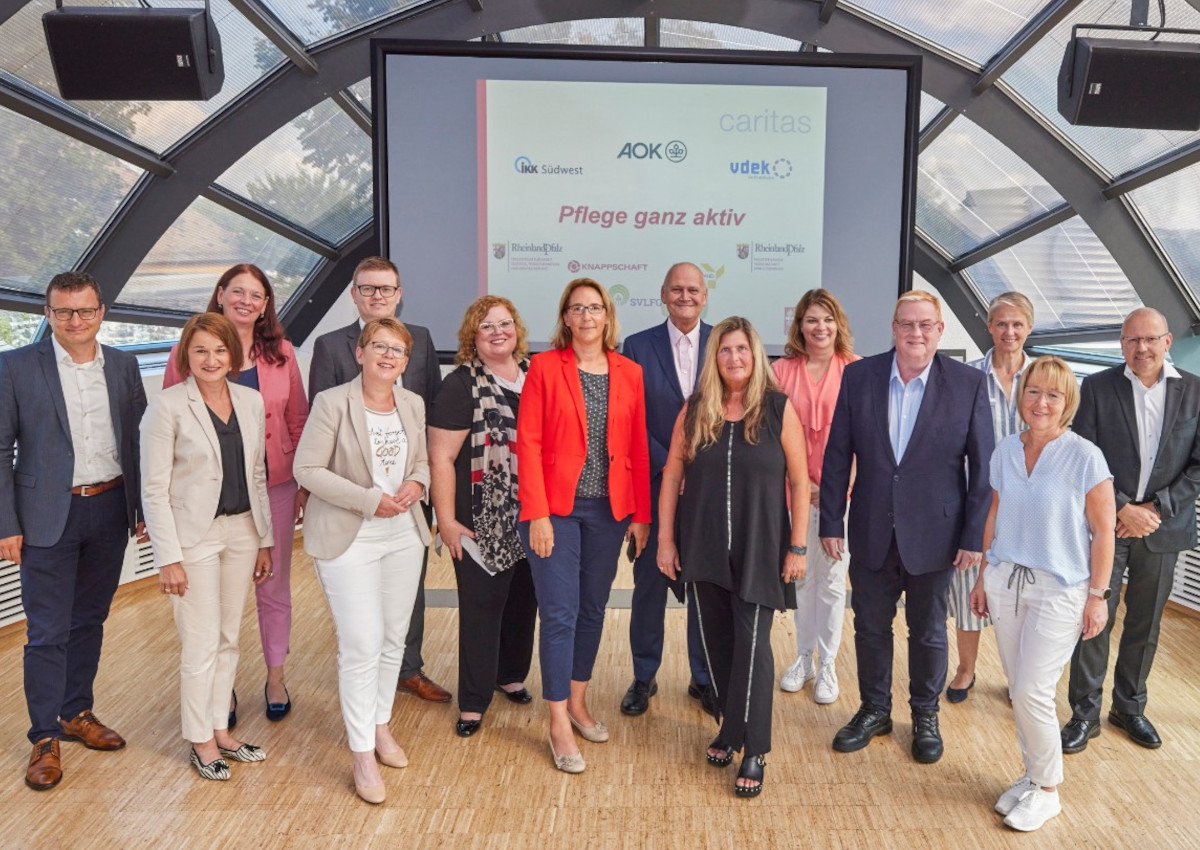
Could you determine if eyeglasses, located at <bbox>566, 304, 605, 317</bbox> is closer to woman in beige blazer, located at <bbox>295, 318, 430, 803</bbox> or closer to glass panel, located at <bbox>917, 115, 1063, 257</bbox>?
woman in beige blazer, located at <bbox>295, 318, 430, 803</bbox>

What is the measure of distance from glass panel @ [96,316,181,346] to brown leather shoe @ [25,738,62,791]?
4.91 meters

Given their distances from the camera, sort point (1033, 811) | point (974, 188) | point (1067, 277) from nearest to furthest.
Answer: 1. point (1033, 811)
2. point (974, 188)
3. point (1067, 277)

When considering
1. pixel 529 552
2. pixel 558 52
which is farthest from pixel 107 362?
pixel 558 52

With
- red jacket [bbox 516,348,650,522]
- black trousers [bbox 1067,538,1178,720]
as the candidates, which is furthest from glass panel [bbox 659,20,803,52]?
black trousers [bbox 1067,538,1178,720]

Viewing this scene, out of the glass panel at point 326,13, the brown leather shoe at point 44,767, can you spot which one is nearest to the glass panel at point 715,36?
the glass panel at point 326,13

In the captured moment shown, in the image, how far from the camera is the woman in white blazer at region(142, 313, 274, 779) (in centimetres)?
273

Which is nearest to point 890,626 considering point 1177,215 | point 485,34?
point 485,34

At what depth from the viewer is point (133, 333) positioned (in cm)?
750

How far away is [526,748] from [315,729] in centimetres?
81

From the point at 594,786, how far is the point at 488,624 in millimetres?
665

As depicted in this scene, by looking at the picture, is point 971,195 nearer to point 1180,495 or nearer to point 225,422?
point 1180,495

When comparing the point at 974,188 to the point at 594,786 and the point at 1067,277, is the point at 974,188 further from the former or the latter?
the point at 594,786

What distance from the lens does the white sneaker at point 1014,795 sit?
2.78m

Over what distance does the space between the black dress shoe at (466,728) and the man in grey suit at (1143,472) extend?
81.5 inches
